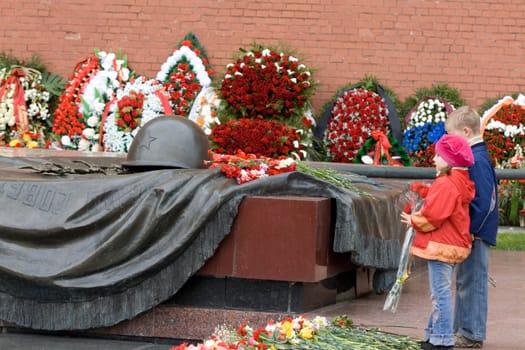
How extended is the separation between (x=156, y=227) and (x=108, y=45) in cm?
784

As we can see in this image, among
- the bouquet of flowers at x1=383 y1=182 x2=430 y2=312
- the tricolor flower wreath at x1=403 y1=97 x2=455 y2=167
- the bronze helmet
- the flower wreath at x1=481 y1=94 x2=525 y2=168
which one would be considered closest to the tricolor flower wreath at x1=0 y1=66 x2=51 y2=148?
the tricolor flower wreath at x1=403 y1=97 x2=455 y2=167

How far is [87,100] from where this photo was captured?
12688mm

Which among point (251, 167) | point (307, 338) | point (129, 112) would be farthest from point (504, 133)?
point (307, 338)

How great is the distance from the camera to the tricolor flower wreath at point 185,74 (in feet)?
41.5

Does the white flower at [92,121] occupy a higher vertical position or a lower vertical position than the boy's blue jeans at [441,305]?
higher

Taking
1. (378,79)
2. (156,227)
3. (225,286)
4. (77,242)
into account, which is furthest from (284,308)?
(378,79)

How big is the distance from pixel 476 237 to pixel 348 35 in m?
7.62

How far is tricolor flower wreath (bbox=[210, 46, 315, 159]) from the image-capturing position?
11508 millimetres

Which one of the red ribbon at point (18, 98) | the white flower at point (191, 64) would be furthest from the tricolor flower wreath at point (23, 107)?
the white flower at point (191, 64)

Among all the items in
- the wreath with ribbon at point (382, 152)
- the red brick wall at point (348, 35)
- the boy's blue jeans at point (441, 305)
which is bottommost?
the boy's blue jeans at point (441, 305)

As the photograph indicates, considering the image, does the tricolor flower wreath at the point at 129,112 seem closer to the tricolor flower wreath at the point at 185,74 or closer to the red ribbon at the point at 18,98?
the tricolor flower wreath at the point at 185,74

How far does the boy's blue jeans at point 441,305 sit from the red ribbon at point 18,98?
8714 millimetres

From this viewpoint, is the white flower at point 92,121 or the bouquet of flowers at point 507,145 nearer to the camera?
the bouquet of flowers at point 507,145

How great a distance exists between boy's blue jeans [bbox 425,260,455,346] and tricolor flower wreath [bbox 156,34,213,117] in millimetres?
7782
